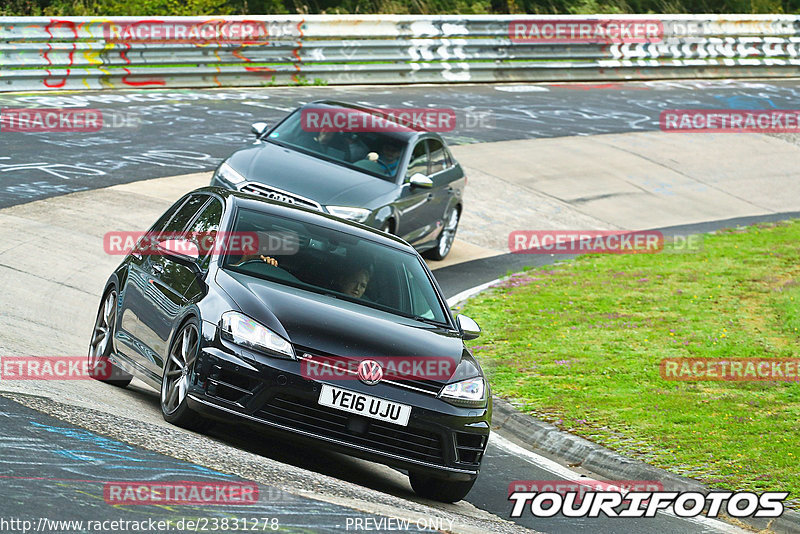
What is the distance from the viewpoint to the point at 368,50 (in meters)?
27.2

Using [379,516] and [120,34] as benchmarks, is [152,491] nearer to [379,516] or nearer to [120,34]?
[379,516]

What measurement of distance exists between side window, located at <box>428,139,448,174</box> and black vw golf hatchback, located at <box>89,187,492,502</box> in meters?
7.16

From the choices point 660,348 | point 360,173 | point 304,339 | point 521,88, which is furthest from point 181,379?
point 521,88

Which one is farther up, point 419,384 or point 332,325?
point 332,325

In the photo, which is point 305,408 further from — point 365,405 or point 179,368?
point 179,368

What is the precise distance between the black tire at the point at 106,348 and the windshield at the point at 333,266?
1398 millimetres

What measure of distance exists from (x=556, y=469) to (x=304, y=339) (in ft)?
8.74

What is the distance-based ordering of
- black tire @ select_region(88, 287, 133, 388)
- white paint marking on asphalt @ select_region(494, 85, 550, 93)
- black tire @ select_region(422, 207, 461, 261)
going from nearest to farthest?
black tire @ select_region(88, 287, 133, 388), black tire @ select_region(422, 207, 461, 261), white paint marking on asphalt @ select_region(494, 85, 550, 93)

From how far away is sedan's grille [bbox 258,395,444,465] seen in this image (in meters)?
6.73

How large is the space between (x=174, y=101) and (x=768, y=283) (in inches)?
501

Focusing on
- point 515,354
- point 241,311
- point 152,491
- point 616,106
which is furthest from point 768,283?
point 616,106

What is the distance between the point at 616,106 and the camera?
2897 centimetres

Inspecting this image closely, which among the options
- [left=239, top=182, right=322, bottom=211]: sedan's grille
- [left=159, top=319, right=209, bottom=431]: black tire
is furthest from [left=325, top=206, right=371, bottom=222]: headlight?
[left=159, top=319, right=209, bottom=431]: black tire

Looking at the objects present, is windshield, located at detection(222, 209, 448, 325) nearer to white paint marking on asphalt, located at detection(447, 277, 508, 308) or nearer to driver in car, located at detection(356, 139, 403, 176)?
white paint marking on asphalt, located at detection(447, 277, 508, 308)
